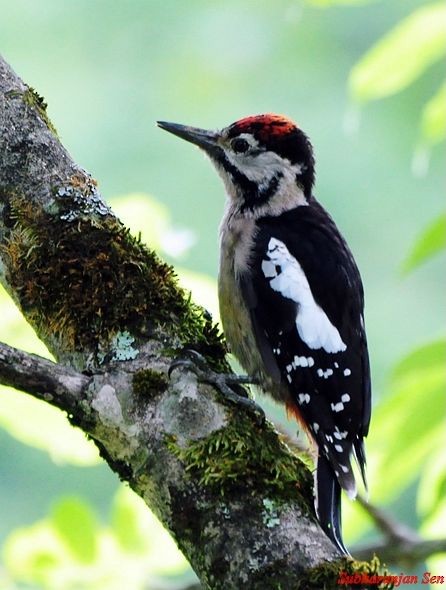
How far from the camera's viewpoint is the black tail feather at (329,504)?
195 centimetres

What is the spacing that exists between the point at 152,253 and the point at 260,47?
9.34 metres

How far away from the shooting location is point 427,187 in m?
10.9

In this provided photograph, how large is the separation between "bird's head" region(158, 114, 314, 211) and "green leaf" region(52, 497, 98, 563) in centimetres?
112

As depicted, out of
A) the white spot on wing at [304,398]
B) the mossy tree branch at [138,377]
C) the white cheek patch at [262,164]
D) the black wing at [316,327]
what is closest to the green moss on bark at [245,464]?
the mossy tree branch at [138,377]

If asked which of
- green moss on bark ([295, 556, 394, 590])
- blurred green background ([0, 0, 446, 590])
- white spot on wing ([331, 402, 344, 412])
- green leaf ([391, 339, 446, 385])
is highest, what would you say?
blurred green background ([0, 0, 446, 590])

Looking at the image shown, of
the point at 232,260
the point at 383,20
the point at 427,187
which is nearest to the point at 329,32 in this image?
the point at 383,20

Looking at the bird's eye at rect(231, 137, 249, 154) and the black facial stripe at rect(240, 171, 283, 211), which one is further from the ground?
the bird's eye at rect(231, 137, 249, 154)

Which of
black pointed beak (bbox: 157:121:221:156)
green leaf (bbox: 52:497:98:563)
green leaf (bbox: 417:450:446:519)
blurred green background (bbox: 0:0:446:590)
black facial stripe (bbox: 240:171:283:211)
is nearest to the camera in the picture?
green leaf (bbox: 417:450:446:519)

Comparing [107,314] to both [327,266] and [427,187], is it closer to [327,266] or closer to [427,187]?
[327,266]

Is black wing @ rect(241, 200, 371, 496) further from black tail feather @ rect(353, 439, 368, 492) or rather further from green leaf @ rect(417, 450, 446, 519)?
green leaf @ rect(417, 450, 446, 519)

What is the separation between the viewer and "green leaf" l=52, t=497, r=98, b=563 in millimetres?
2512

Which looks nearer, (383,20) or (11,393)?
(11,393)

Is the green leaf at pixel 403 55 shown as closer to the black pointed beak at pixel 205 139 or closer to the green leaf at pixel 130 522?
the black pointed beak at pixel 205 139

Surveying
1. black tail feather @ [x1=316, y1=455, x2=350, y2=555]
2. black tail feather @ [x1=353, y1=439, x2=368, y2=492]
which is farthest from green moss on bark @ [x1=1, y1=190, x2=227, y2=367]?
black tail feather @ [x1=353, y1=439, x2=368, y2=492]
